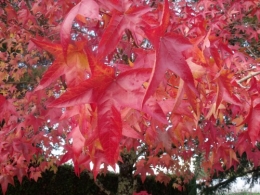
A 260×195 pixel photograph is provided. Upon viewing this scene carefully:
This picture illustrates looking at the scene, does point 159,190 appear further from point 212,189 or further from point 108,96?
point 108,96

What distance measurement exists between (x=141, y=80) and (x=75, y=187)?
6679 millimetres

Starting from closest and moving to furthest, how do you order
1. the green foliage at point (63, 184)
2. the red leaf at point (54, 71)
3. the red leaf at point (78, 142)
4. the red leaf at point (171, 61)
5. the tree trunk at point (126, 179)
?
the red leaf at point (171, 61)
the red leaf at point (54, 71)
the red leaf at point (78, 142)
the tree trunk at point (126, 179)
the green foliage at point (63, 184)

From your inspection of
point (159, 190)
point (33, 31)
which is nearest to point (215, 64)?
point (33, 31)

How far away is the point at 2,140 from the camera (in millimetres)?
2729

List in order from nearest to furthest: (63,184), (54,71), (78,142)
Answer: (54,71), (78,142), (63,184)

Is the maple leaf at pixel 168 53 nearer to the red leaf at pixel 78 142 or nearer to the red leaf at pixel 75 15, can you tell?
the red leaf at pixel 75 15

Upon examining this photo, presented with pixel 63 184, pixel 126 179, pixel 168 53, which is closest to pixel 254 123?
pixel 168 53

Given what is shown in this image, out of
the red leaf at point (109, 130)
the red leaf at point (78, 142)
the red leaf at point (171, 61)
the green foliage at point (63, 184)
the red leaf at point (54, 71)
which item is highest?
the green foliage at point (63, 184)

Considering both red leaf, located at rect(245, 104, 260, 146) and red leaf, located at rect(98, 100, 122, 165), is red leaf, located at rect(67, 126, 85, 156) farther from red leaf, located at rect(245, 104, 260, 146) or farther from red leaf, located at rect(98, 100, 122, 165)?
red leaf, located at rect(245, 104, 260, 146)

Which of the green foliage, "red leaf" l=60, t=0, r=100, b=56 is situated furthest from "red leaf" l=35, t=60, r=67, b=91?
the green foliage

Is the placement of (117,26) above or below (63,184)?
below

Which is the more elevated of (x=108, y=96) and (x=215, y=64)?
(x=215, y=64)

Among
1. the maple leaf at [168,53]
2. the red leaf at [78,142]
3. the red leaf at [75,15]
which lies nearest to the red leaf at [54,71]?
the red leaf at [75,15]

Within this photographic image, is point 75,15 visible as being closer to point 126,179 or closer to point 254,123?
point 254,123
